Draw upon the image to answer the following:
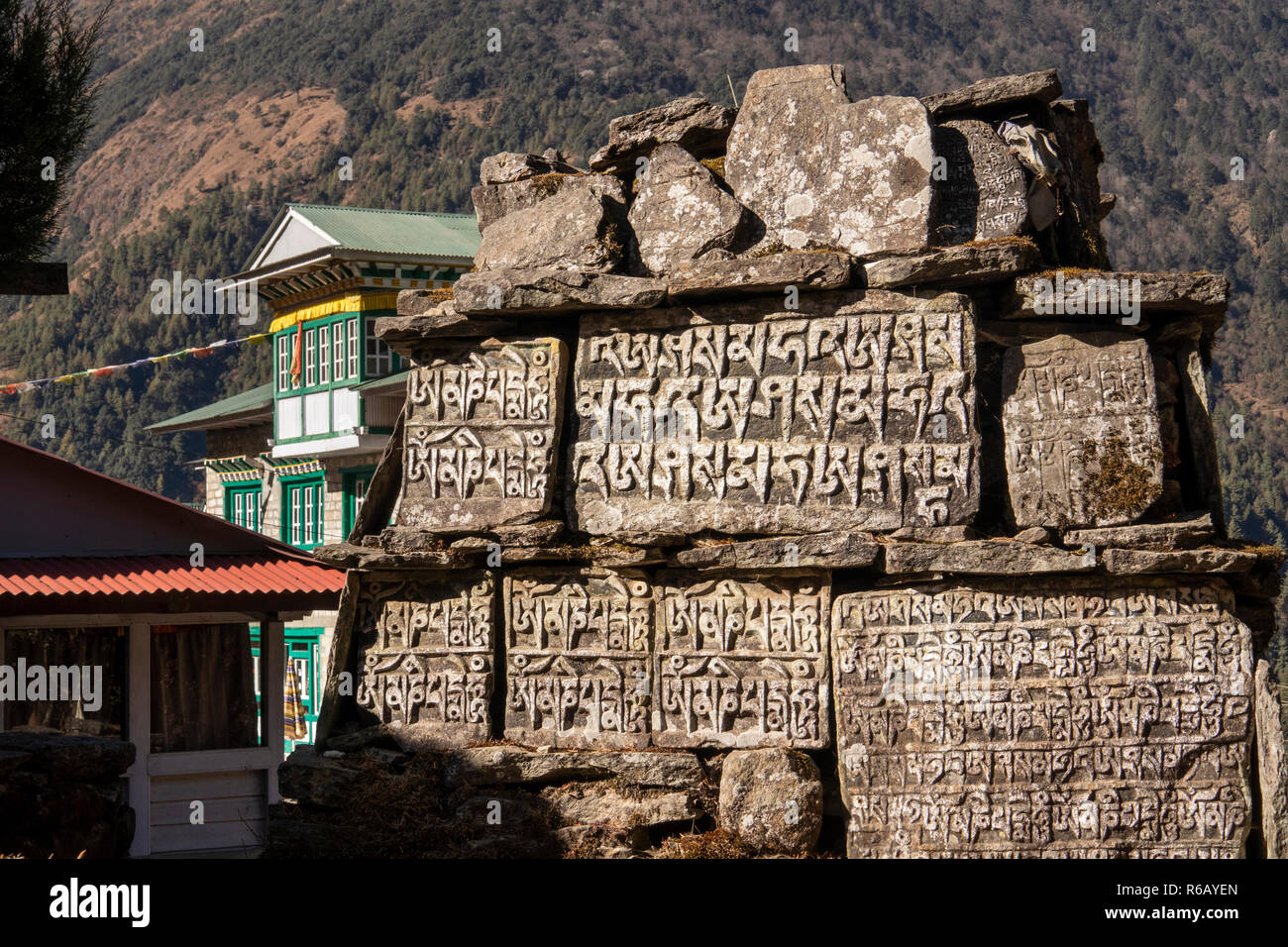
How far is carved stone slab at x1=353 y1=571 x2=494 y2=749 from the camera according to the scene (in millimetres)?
10250

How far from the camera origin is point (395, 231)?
26.5 m

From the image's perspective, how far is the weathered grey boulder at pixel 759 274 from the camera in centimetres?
966

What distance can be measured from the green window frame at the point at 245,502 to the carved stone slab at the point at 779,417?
21.0 m

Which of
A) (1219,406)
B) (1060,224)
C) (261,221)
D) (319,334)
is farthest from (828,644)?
(261,221)

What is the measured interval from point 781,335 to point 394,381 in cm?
1535

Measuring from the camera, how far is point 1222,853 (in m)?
9.14

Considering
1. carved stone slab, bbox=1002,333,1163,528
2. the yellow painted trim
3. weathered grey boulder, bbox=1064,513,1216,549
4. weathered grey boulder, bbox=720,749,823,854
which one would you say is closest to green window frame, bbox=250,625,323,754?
the yellow painted trim

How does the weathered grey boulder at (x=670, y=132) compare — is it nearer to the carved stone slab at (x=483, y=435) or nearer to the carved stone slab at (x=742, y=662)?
the carved stone slab at (x=483, y=435)

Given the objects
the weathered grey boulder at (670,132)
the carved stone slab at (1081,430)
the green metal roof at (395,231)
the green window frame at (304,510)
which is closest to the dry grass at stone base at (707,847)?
the carved stone slab at (1081,430)

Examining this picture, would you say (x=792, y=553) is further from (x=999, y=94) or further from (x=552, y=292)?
(x=999, y=94)

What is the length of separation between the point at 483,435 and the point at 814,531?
8.00ft

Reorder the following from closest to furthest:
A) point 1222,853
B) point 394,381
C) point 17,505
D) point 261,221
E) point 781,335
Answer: point 1222,853, point 781,335, point 17,505, point 394,381, point 261,221

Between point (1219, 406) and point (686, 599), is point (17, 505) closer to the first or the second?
point (686, 599)

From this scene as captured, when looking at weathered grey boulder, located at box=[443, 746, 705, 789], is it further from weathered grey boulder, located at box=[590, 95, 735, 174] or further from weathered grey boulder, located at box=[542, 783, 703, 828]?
weathered grey boulder, located at box=[590, 95, 735, 174]
